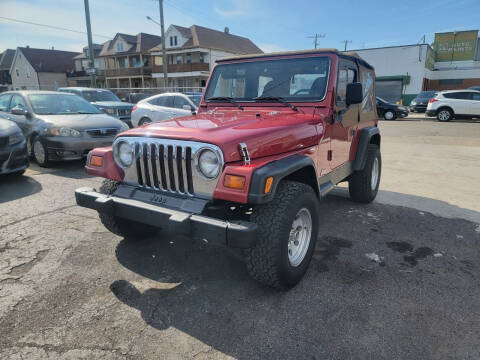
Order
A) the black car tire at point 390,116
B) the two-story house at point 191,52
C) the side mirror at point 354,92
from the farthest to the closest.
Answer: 1. the two-story house at point 191,52
2. the black car tire at point 390,116
3. the side mirror at point 354,92

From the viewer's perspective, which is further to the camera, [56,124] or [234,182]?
[56,124]

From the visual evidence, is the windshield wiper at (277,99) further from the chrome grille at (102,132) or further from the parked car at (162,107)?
the parked car at (162,107)

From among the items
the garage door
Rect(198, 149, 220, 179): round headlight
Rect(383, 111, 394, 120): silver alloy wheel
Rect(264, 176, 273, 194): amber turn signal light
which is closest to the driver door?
Rect(264, 176, 273, 194): amber turn signal light

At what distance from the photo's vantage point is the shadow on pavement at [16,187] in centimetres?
520

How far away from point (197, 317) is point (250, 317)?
40 centimetres

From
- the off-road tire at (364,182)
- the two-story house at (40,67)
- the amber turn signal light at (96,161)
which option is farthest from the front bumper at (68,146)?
the two-story house at (40,67)

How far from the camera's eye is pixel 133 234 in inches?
143

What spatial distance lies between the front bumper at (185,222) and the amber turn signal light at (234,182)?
0.25m

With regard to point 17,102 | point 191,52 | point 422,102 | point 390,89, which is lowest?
point 17,102

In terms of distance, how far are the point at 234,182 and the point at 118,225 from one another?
1700 millimetres

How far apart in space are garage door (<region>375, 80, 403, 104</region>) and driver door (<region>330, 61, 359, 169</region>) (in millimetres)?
34830

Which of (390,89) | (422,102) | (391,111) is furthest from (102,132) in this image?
(390,89)

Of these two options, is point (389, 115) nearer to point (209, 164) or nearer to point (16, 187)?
point (16, 187)

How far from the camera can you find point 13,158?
5.80 metres
